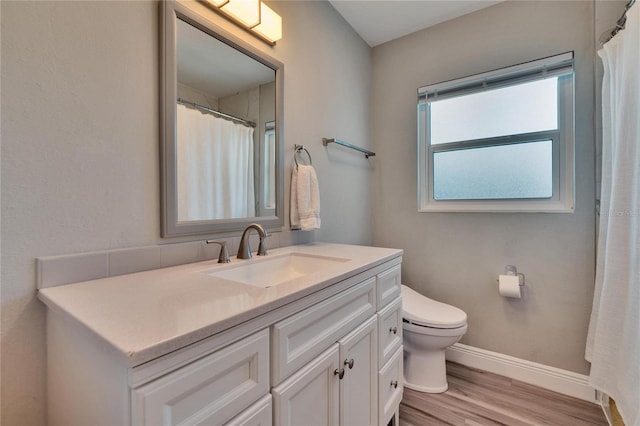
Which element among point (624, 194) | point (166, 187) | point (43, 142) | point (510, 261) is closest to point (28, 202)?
point (43, 142)

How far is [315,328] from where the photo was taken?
2.77 feet

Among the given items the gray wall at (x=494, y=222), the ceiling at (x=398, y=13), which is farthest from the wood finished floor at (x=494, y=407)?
the ceiling at (x=398, y=13)

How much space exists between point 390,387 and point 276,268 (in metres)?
0.77

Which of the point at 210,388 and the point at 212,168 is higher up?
the point at 212,168

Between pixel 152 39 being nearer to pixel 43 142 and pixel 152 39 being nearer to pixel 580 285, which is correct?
pixel 43 142

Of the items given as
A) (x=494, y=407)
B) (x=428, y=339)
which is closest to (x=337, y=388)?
(x=428, y=339)

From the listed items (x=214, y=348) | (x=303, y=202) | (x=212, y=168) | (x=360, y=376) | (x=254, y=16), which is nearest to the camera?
(x=214, y=348)

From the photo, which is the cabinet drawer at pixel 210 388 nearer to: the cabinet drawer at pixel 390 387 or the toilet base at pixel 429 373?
the cabinet drawer at pixel 390 387

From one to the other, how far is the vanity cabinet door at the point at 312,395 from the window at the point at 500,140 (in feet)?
5.21

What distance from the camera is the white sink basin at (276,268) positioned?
1090 millimetres

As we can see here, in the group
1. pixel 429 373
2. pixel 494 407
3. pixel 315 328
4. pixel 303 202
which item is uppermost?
pixel 303 202

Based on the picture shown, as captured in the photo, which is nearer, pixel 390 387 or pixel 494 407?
pixel 390 387

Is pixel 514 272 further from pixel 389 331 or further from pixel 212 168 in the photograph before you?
pixel 212 168

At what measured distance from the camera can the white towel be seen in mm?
1537
